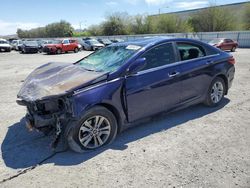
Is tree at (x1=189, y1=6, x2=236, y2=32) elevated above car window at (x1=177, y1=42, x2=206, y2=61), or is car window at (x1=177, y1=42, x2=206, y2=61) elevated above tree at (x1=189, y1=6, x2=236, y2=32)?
tree at (x1=189, y1=6, x2=236, y2=32)

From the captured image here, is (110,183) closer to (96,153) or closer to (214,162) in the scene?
(96,153)

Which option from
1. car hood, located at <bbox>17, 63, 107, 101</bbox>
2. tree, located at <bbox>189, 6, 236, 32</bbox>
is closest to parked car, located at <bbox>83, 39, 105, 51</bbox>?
tree, located at <bbox>189, 6, 236, 32</bbox>

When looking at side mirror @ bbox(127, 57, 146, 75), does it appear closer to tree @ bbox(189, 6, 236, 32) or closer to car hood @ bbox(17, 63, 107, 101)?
car hood @ bbox(17, 63, 107, 101)

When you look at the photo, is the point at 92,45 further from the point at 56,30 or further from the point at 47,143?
the point at 56,30

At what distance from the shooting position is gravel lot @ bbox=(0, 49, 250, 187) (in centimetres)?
292

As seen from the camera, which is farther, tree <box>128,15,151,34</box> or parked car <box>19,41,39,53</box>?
tree <box>128,15,151,34</box>

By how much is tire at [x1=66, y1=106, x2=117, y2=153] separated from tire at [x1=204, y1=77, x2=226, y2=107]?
8.31ft

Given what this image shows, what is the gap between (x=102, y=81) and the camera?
361 cm

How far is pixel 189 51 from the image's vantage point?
16.1 feet

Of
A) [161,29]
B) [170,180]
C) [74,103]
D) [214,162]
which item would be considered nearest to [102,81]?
[74,103]

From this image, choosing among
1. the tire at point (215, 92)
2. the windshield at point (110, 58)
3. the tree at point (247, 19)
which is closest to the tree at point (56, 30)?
the tree at point (247, 19)

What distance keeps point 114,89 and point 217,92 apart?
289cm

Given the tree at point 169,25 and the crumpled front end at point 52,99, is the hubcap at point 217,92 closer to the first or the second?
the crumpled front end at point 52,99

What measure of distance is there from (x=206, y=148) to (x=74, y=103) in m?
2.10
